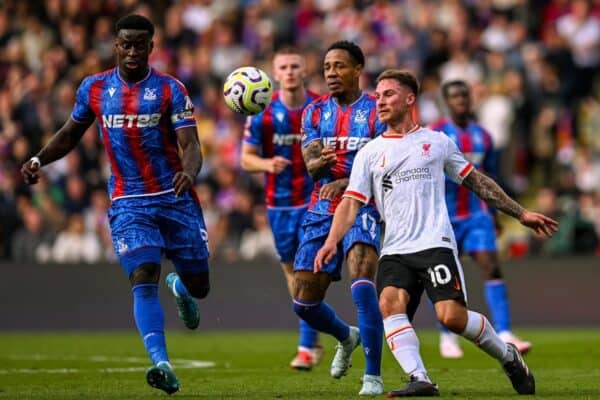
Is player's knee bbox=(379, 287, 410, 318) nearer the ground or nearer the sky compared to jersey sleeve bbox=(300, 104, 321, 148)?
nearer the ground

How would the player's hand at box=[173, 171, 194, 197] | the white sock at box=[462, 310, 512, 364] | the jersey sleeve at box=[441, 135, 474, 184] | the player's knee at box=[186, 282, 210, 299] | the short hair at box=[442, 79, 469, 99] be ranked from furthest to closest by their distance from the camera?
the short hair at box=[442, 79, 469, 99], the player's knee at box=[186, 282, 210, 299], the player's hand at box=[173, 171, 194, 197], the jersey sleeve at box=[441, 135, 474, 184], the white sock at box=[462, 310, 512, 364]

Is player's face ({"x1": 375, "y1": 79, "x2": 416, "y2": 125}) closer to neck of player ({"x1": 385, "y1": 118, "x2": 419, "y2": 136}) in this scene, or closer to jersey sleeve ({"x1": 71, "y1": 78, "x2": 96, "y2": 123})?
neck of player ({"x1": 385, "y1": 118, "x2": 419, "y2": 136})

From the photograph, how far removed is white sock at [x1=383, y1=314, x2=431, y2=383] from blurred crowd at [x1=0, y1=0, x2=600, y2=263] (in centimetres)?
1051

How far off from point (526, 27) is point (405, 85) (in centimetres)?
1443

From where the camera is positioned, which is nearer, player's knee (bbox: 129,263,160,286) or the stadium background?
player's knee (bbox: 129,263,160,286)

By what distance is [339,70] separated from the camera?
1009 centimetres

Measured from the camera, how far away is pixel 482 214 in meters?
14.3

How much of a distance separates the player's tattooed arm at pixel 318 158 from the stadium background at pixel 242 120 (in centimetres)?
860

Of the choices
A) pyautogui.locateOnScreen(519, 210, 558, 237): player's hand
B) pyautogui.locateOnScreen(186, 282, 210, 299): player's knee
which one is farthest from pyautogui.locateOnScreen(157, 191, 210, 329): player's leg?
pyautogui.locateOnScreen(519, 210, 558, 237): player's hand

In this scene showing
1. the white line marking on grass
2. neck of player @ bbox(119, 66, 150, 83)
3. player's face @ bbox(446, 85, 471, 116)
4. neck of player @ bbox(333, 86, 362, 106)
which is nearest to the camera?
neck of player @ bbox(119, 66, 150, 83)

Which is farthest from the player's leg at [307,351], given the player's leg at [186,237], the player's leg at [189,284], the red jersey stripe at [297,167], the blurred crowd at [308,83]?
the blurred crowd at [308,83]

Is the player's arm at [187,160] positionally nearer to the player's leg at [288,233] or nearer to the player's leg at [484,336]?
the player's leg at [484,336]

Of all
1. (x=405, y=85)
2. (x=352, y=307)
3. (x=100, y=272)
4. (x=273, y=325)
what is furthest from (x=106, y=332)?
(x=405, y=85)

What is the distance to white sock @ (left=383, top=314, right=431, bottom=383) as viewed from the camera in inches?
346
